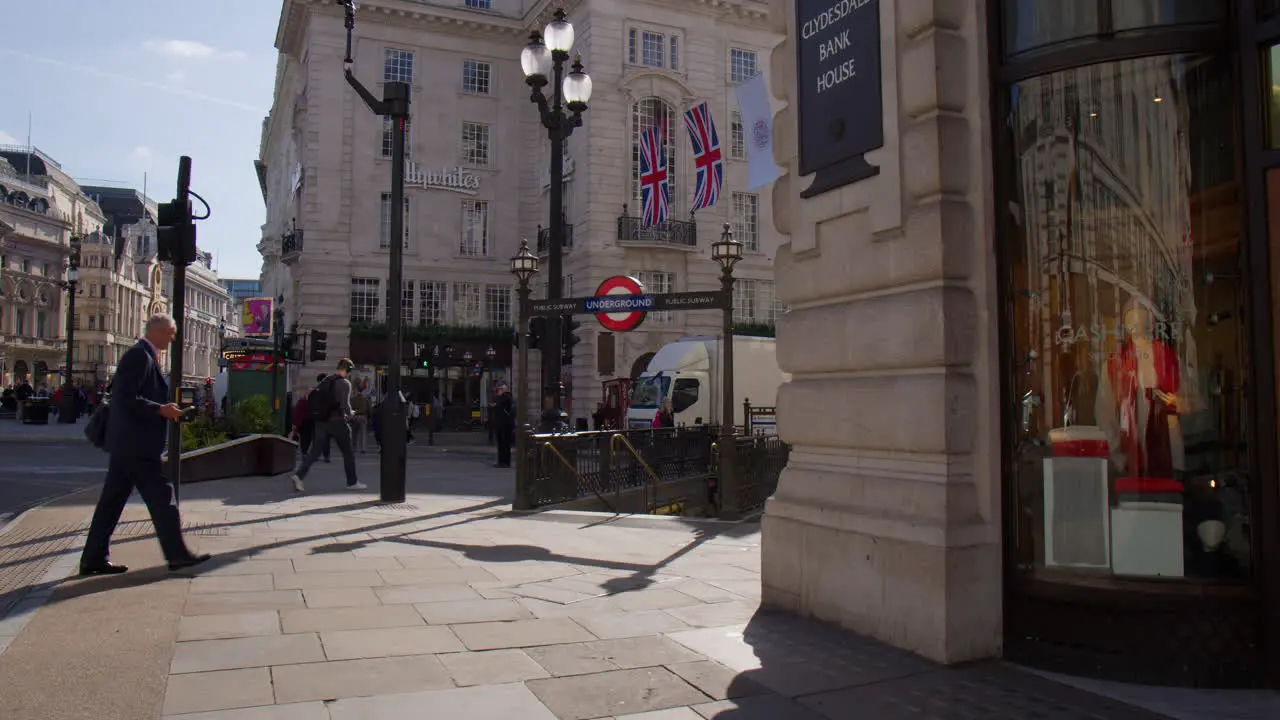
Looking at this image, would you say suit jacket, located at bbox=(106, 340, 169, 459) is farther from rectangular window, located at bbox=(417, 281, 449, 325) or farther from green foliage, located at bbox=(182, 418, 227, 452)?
rectangular window, located at bbox=(417, 281, 449, 325)

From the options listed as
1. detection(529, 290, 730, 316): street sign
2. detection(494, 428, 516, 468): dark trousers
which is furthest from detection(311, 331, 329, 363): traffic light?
detection(529, 290, 730, 316): street sign

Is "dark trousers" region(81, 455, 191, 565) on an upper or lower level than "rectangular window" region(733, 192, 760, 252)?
lower

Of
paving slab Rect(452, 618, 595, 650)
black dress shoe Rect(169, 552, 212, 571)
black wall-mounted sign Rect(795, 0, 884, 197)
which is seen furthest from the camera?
black dress shoe Rect(169, 552, 212, 571)

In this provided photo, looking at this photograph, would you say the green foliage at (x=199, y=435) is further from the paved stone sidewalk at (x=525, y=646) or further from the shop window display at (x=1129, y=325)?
the shop window display at (x=1129, y=325)

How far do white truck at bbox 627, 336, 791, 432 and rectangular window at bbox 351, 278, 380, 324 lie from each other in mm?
15796

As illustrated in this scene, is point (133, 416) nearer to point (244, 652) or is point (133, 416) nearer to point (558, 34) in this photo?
point (244, 652)

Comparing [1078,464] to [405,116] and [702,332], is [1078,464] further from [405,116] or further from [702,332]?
[702,332]

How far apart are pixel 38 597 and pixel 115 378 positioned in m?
1.61

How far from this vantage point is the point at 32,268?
98.6 metres

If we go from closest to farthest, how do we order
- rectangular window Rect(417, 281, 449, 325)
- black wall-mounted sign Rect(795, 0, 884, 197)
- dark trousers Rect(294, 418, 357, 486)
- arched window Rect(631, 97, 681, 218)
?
black wall-mounted sign Rect(795, 0, 884, 197) → dark trousers Rect(294, 418, 357, 486) → arched window Rect(631, 97, 681, 218) → rectangular window Rect(417, 281, 449, 325)

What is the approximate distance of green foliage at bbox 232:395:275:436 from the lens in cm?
1609

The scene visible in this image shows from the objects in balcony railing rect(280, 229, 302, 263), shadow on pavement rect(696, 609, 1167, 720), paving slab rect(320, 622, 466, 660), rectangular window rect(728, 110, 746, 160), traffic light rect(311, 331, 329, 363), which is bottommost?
shadow on pavement rect(696, 609, 1167, 720)

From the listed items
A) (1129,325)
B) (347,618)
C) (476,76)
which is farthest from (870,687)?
(476,76)

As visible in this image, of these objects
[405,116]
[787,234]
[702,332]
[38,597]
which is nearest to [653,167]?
[405,116]
